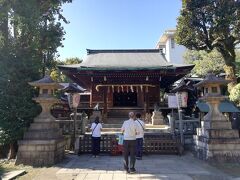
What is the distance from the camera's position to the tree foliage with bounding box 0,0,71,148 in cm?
1075

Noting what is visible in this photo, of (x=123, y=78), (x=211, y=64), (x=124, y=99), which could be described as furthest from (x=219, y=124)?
(x=211, y=64)

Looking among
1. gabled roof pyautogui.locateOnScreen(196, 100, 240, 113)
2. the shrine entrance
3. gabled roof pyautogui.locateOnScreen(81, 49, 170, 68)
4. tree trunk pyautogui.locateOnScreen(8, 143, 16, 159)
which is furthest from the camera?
the shrine entrance

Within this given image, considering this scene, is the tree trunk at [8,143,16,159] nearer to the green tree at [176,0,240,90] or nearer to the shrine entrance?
the shrine entrance

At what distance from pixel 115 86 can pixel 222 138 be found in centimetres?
1325

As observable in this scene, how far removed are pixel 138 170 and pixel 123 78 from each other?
13500mm

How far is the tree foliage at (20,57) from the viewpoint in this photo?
A: 35.3 feet

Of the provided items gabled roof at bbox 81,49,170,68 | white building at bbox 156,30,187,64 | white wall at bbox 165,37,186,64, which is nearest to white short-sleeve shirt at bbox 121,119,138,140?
gabled roof at bbox 81,49,170,68

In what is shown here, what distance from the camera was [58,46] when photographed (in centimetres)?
1319

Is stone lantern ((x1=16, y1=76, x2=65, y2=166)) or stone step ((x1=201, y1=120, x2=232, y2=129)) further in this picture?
stone step ((x1=201, y1=120, x2=232, y2=129))

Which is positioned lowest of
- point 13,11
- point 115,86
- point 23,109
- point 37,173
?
point 37,173

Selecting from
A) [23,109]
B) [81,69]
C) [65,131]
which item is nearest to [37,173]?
[23,109]

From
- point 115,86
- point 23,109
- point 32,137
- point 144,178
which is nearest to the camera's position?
point 144,178

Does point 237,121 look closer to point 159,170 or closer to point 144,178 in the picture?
point 159,170

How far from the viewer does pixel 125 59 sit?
2512 centimetres
